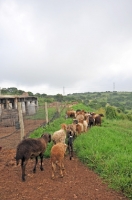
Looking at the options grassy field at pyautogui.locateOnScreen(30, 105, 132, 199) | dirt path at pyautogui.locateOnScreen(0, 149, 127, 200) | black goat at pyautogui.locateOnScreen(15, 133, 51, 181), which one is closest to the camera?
dirt path at pyautogui.locateOnScreen(0, 149, 127, 200)

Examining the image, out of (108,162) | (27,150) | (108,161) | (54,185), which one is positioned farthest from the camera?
(108,161)

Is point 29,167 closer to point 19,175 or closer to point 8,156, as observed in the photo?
point 19,175

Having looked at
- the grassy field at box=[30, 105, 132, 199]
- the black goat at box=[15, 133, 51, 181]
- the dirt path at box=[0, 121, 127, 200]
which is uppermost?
the black goat at box=[15, 133, 51, 181]

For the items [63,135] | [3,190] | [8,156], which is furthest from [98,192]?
[8,156]

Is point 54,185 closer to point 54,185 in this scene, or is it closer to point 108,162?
point 54,185

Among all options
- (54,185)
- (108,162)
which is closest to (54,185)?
(54,185)

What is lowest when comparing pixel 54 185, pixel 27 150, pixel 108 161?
pixel 54 185

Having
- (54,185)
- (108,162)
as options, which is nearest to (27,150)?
(54,185)

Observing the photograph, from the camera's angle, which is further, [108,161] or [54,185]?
[108,161]

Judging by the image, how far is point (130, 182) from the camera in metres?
5.09

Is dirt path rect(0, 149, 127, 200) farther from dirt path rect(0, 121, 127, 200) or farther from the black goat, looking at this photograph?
the black goat

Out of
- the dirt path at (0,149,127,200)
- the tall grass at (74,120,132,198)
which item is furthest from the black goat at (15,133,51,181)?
the tall grass at (74,120,132,198)

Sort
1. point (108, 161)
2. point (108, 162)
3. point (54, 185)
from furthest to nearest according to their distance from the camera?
point (108, 161), point (108, 162), point (54, 185)

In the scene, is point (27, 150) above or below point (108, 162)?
above
